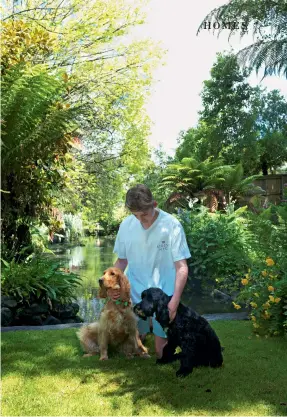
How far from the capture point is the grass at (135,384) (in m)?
3.37

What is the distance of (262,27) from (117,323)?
24.1 m

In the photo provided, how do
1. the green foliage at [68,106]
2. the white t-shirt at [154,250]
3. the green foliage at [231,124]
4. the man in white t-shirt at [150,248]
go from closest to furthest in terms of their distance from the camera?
the man in white t-shirt at [150,248] < the white t-shirt at [154,250] < the green foliage at [68,106] < the green foliage at [231,124]

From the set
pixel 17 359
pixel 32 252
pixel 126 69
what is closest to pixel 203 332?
pixel 17 359

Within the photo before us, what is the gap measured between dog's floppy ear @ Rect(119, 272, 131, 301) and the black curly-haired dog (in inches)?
14.1

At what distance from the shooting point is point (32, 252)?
781 centimetres

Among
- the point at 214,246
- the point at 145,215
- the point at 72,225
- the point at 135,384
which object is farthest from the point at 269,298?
the point at 72,225

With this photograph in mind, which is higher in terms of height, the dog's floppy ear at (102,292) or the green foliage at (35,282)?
the dog's floppy ear at (102,292)

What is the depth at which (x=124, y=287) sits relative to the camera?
13.8ft

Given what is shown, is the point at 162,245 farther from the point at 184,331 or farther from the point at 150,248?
the point at 184,331

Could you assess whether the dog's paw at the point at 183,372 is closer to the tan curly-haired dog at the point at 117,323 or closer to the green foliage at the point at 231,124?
the tan curly-haired dog at the point at 117,323

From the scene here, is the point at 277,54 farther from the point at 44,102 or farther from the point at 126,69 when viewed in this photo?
the point at 44,102

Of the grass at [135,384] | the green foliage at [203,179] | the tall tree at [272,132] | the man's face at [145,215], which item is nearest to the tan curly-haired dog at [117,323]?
the grass at [135,384]

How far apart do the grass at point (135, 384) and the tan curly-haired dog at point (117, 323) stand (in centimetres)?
13

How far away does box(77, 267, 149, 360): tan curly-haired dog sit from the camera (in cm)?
417
